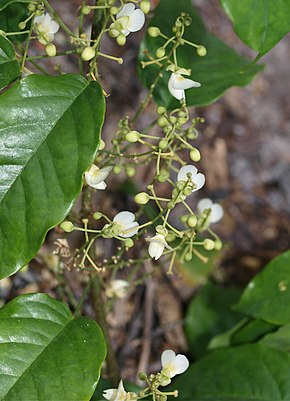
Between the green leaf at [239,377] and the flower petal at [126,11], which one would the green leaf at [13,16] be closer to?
the flower petal at [126,11]

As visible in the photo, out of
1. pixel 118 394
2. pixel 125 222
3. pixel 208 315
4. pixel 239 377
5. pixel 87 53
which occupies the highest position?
pixel 87 53

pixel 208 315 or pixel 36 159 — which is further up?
pixel 36 159

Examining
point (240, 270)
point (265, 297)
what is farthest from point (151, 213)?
point (240, 270)

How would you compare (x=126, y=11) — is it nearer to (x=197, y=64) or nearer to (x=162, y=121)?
(x=162, y=121)

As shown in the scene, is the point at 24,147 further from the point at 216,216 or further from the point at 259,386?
the point at 259,386

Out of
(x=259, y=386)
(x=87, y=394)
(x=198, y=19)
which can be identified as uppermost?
(x=198, y=19)

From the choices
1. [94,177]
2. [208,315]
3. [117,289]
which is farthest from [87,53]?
[208,315]
